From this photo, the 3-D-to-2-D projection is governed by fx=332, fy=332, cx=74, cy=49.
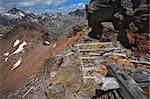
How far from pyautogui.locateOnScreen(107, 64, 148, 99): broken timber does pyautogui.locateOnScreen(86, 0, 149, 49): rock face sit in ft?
21.0

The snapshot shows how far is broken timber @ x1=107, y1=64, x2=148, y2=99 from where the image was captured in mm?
7804

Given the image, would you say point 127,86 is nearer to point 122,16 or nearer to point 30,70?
point 122,16

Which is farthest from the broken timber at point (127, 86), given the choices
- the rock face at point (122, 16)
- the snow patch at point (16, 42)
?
the snow patch at point (16, 42)

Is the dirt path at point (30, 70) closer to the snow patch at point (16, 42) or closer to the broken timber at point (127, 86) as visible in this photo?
the broken timber at point (127, 86)

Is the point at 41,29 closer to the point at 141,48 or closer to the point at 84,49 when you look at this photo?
the point at 84,49

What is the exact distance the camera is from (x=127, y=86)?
27.7 feet

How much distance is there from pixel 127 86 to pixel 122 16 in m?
11.2

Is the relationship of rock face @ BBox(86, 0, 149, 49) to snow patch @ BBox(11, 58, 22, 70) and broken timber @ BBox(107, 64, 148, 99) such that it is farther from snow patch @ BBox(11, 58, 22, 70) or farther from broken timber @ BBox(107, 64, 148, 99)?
snow patch @ BBox(11, 58, 22, 70)

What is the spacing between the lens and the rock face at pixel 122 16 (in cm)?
1589

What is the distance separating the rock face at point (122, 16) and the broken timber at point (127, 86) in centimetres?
640

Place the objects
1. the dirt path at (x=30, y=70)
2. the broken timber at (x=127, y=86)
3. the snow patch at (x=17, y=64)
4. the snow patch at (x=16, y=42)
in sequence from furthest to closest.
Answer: the snow patch at (x=16, y=42)
the snow patch at (x=17, y=64)
the dirt path at (x=30, y=70)
the broken timber at (x=127, y=86)

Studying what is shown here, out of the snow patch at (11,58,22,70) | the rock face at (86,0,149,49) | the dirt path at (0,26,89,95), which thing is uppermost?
the rock face at (86,0,149,49)

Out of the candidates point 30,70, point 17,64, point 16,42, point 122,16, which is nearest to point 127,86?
point 122,16

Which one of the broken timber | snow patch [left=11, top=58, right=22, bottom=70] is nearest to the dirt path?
snow patch [left=11, top=58, right=22, bottom=70]
